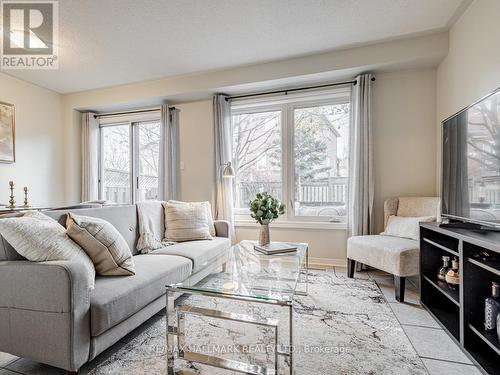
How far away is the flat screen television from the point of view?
142 centimetres

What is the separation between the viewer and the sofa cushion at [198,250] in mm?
2164

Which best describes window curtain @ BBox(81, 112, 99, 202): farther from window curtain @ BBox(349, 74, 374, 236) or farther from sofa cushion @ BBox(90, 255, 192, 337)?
window curtain @ BBox(349, 74, 374, 236)

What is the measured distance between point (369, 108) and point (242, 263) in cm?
229

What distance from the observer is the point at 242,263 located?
1859 millimetres

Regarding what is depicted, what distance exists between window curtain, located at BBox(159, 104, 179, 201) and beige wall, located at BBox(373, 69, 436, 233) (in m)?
2.73

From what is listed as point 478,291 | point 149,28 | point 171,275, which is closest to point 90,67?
point 149,28

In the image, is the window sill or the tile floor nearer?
the tile floor

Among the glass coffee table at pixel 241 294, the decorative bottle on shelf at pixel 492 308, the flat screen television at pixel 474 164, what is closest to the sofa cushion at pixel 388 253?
the flat screen television at pixel 474 164

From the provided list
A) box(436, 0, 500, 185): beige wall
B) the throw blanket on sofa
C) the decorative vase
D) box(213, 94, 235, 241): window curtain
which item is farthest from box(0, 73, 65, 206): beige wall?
box(436, 0, 500, 185): beige wall

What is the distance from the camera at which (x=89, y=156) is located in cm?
421

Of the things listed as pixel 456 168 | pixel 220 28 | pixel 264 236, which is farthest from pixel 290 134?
pixel 456 168

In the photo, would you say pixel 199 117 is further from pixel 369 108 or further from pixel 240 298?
pixel 240 298

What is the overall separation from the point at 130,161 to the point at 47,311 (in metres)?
3.30

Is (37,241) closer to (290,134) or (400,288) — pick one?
(400,288)
